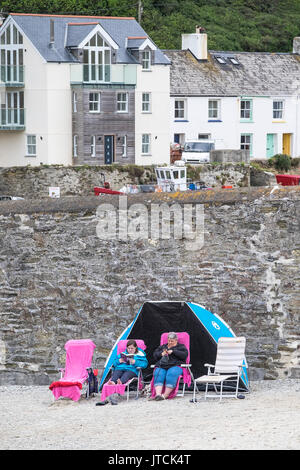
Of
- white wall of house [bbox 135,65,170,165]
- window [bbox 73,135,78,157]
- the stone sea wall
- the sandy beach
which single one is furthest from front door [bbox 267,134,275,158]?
the sandy beach

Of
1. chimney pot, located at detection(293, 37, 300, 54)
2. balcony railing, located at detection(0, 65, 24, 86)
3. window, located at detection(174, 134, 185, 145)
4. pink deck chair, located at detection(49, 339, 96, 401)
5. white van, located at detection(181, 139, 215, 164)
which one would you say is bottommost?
pink deck chair, located at detection(49, 339, 96, 401)

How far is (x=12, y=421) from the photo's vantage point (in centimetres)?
1165

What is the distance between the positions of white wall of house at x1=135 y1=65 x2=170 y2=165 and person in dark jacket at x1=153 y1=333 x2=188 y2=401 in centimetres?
2336

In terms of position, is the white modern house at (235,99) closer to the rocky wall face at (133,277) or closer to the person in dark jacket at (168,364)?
the rocky wall face at (133,277)

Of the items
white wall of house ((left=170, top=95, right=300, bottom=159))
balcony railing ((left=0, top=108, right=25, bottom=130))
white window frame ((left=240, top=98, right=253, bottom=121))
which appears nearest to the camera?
balcony railing ((left=0, top=108, right=25, bottom=130))

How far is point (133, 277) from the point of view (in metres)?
13.7

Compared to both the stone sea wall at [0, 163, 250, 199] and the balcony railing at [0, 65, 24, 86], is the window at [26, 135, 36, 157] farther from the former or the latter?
the stone sea wall at [0, 163, 250, 199]

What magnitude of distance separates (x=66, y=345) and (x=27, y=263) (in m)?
1.28

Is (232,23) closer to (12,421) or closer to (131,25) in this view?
(131,25)

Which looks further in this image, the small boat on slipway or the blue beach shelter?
the small boat on slipway

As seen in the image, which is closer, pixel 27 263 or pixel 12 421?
pixel 12 421

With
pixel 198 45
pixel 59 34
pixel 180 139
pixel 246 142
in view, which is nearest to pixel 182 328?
pixel 59 34

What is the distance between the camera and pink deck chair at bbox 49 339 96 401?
12.6m
